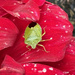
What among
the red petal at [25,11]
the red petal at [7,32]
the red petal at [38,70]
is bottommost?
the red petal at [38,70]

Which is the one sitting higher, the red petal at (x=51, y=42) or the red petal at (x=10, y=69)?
the red petal at (x=10, y=69)

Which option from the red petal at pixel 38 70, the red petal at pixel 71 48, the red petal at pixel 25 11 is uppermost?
the red petal at pixel 25 11

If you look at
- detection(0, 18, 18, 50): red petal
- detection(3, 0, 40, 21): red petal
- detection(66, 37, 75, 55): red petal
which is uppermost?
detection(3, 0, 40, 21): red petal

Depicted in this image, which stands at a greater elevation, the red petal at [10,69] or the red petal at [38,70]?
the red petal at [10,69]

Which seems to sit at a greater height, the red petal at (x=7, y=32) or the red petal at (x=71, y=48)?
the red petal at (x=7, y=32)
